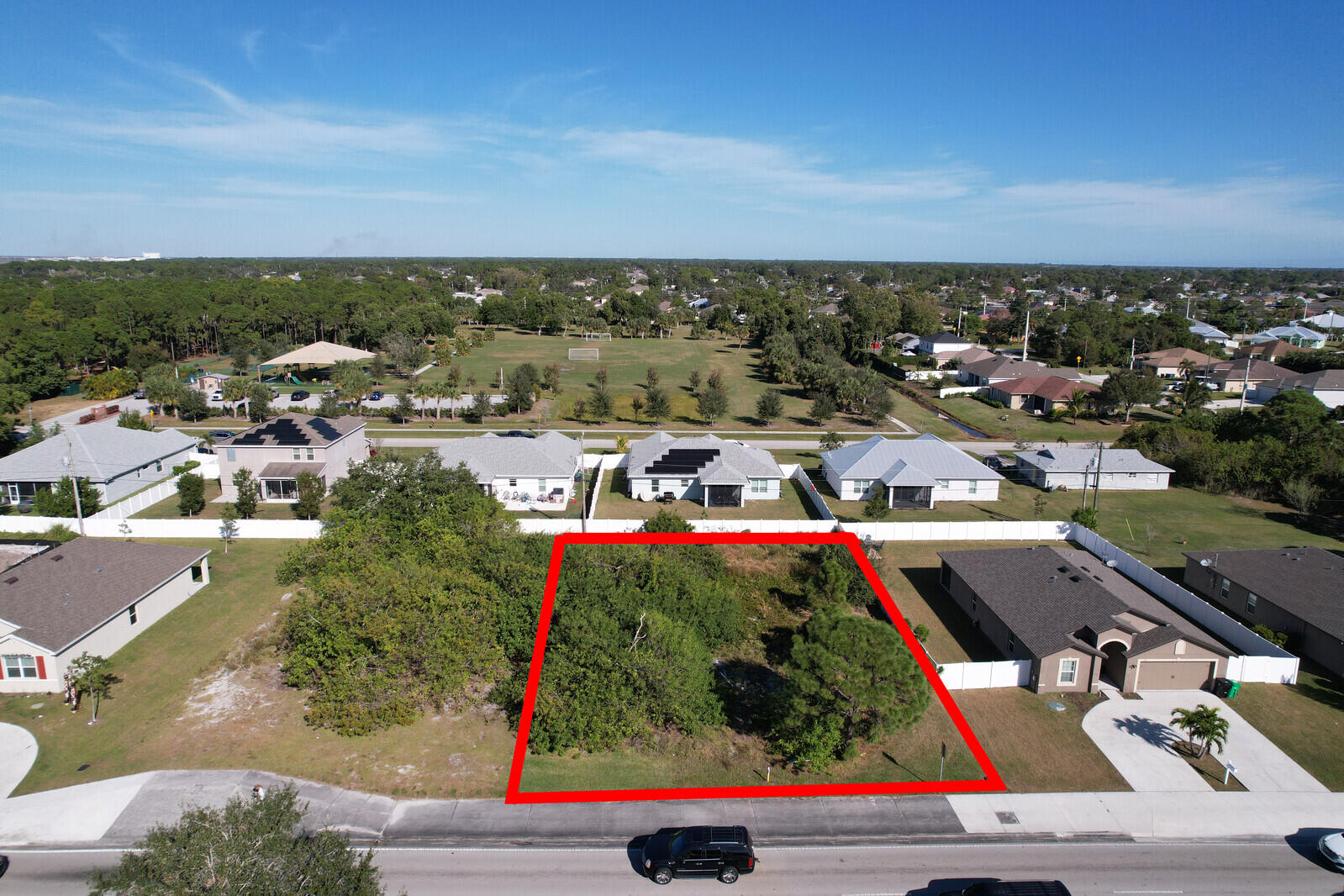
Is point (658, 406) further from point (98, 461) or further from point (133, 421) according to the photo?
point (133, 421)

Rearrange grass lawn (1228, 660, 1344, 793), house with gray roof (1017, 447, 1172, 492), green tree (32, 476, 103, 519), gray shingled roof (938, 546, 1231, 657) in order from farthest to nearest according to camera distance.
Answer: house with gray roof (1017, 447, 1172, 492), green tree (32, 476, 103, 519), gray shingled roof (938, 546, 1231, 657), grass lawn (1228, 660, 1344, 793)

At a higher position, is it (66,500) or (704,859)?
(66,500)

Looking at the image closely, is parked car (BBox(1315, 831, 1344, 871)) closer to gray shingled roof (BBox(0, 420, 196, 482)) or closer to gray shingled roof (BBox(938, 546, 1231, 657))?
gray shingled roof (BBox(938, 546, 1231, 657))

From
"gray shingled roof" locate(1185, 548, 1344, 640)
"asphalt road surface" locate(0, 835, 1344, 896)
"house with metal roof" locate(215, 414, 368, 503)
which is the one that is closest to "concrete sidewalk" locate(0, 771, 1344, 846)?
"asphalt road surface" locate(0, 835, 1344, 896)

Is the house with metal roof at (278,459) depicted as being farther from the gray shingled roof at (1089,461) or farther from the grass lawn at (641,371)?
the gray shingled roof at (1089,461)

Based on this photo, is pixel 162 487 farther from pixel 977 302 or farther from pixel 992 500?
pixel 977 302

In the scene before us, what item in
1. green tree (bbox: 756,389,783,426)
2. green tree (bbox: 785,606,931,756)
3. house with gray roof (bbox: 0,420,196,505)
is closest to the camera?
green tree (bbox: 785,606,931,756)

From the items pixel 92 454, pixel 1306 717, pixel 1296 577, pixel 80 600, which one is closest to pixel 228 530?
pixel 80 600
